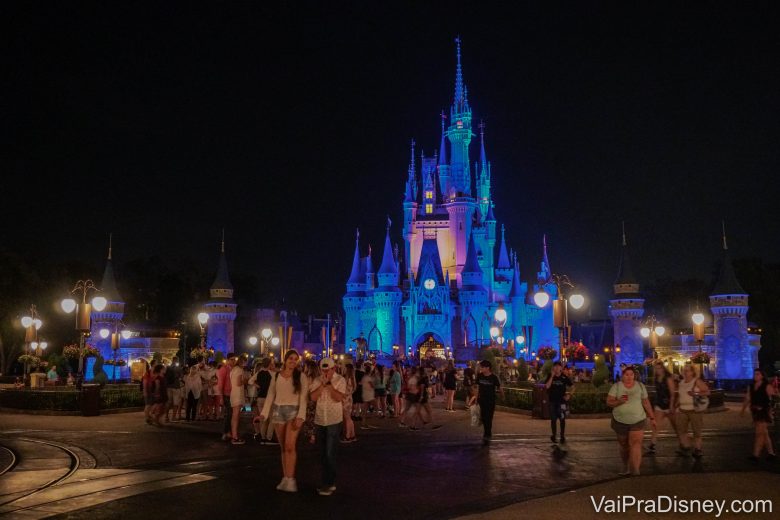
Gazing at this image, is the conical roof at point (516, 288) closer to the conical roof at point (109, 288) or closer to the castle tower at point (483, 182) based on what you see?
the castle tower at point (483, 182)

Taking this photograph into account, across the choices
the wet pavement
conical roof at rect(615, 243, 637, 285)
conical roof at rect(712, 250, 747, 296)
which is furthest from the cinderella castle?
the wet pavement

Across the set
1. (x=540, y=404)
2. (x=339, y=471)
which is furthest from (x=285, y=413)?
(x=540, y=404)

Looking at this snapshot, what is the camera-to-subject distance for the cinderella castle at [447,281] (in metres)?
81.0

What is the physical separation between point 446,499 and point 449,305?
7341 centimetres

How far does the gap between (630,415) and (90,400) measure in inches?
660

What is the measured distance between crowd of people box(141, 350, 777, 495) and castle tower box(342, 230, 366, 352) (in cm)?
6102

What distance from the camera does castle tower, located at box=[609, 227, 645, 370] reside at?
4925cm

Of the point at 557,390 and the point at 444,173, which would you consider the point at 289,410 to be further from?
the point at 444,173

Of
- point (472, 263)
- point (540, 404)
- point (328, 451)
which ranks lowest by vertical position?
point (540, 404)

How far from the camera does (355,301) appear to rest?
85750 mm

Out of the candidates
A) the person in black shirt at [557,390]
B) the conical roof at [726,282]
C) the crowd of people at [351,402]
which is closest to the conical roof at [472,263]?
the conical roof at [726,282]

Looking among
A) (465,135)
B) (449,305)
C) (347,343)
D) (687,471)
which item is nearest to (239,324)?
(347,343)

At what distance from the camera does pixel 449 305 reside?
268 ft

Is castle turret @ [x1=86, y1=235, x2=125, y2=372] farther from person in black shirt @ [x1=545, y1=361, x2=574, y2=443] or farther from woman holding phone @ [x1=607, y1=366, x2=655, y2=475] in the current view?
woman holding phone @ [x1=607, y1=366, x2=655, y2=475]
